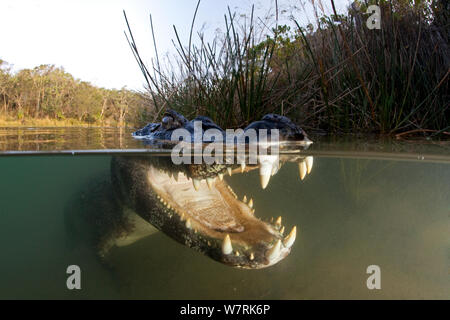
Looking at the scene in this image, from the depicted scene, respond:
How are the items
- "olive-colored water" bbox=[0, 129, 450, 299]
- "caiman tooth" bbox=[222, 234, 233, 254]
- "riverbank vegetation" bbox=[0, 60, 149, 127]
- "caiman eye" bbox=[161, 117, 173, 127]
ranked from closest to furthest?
"caiman tooth" bbox=[222, 234, 233, 254], "caiman eye" bbox=[161, 117, 173, 127], "olive-colored water" bbox=[0, 129, 450, 299], "riverbank vegetation" bbox=[0, 60, 149, 127]

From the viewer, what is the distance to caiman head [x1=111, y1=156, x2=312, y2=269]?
2445 mm

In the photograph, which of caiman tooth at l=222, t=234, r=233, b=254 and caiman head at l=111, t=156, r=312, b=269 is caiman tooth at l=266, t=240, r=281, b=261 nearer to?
caiman head at l=111, t=156, r=312, b=269

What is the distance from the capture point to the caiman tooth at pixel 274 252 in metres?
2.39

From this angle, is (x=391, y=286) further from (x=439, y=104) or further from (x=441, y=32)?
(x=441, y=32)

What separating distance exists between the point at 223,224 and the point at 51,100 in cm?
3378

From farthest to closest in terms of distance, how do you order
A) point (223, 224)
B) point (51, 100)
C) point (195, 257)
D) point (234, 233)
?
point (51, 100) < point (195, 257) < point (223, 224) < point (234, 233)

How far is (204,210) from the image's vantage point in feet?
→ 11.0

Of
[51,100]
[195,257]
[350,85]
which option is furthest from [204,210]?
[51,100]

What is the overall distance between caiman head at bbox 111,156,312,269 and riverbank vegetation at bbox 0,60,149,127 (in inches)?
1001

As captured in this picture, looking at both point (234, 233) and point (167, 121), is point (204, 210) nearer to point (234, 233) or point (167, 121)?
point (234, 233)

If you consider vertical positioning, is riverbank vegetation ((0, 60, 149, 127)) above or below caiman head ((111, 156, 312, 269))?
above

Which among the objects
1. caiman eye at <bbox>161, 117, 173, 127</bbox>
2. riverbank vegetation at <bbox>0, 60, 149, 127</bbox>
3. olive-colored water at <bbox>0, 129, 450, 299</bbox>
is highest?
riverbank vegetation at <bbox>0, 60, 149, 127</bbox>

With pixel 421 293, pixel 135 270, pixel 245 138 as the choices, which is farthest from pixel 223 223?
pixel 421 293

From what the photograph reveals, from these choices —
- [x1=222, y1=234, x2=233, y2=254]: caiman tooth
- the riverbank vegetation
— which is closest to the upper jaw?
[x1=222, y1=234, x2=233, y2=254]: caiman tooth
